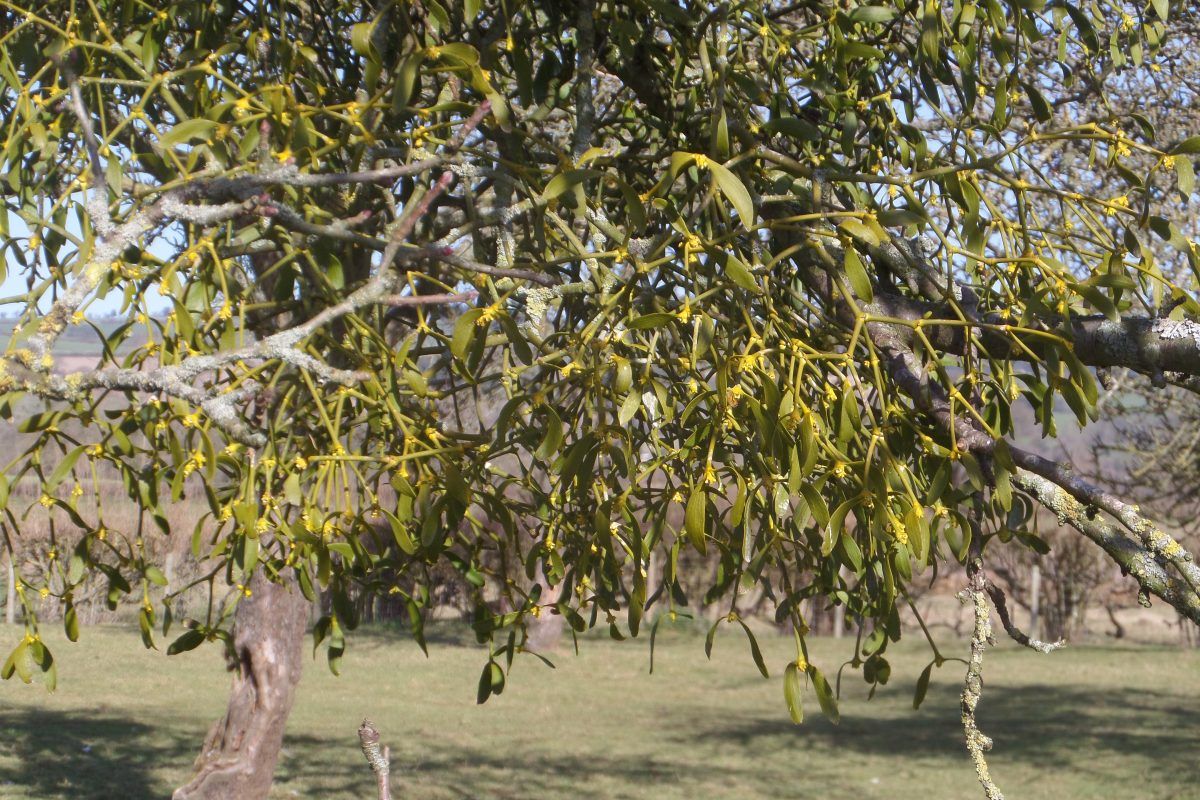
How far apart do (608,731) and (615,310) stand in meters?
9.58

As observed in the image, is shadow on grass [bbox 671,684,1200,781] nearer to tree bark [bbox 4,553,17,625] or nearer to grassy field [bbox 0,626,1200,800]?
grassy field [bbox 0,626,1200,800]

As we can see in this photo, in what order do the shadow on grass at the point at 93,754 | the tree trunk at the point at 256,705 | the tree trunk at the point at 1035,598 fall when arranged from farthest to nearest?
the tree trunk at the point at 1035,598
the shadow on grass at the point at 93,754
the tree trunk at the point at 256,705

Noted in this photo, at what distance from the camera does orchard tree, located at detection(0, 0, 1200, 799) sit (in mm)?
1649

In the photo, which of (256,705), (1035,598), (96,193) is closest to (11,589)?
(256,705)

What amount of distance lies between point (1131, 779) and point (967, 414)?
7764mm

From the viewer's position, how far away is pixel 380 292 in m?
1.92

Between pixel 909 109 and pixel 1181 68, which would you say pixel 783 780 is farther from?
pixel 909 109

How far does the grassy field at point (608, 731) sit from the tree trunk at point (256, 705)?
3.17 ft

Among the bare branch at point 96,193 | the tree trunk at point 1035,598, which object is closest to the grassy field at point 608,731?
the tree trunk at point 1035,598

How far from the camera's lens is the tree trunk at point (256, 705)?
17.1 feet

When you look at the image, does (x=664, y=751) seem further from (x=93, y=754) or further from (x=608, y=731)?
(x=93, y=754)

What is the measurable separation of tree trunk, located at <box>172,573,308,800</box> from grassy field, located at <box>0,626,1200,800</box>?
0.97 meters

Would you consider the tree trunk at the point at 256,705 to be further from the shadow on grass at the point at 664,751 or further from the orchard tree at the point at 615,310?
the orchard tree at the point at 615,310

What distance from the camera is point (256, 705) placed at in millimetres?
5375
